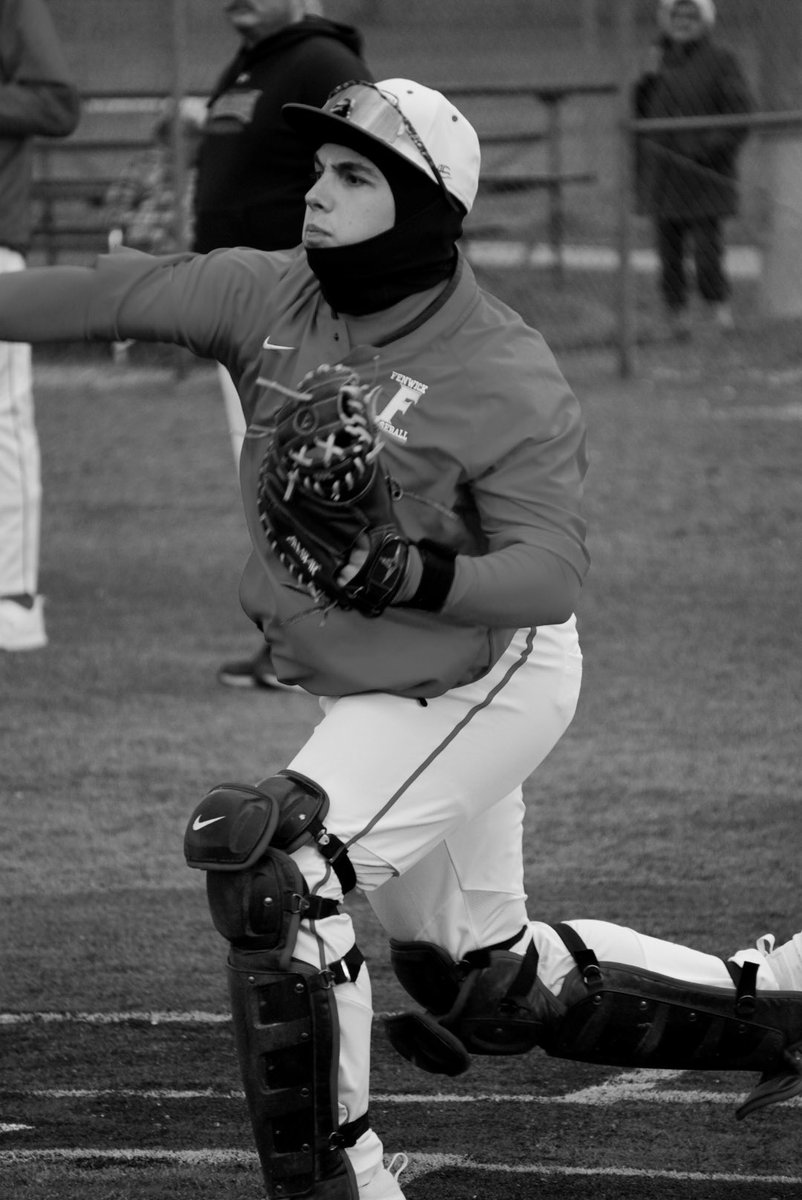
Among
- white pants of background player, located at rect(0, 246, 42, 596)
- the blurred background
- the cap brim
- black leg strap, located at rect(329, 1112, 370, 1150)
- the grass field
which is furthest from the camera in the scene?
the blurred background

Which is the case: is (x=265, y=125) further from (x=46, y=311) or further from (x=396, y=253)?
(x=396, y=253)

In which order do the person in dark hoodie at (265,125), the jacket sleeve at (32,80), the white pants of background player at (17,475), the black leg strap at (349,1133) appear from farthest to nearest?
the white pants of background player at (17,475) < the jacket sleeve at (32,80) < the person in dark hoodie at (265,125) < the black leg strap at (349,1133)

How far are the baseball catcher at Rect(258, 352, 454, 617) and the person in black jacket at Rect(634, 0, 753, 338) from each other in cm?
974

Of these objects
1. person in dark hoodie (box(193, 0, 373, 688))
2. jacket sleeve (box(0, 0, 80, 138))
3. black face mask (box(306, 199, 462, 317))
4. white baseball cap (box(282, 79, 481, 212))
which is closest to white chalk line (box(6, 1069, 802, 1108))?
black face mask (box(306, 199, 462, 317))

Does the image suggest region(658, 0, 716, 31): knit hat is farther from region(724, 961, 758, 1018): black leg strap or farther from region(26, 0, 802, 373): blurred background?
region(724, 961, 758, 1018): black leg strap

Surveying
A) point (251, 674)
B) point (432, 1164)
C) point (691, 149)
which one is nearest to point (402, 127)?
point (432, 1164)

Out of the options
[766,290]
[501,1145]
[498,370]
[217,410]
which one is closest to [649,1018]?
[501,1145]

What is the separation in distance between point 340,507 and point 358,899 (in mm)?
2277

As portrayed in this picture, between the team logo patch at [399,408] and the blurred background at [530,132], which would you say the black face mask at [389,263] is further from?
the blurred background at [530,132]

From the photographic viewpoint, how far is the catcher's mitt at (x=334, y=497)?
3.02m

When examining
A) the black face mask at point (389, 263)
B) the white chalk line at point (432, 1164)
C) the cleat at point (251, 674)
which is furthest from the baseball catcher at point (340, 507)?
the cleat at point (251, 674)

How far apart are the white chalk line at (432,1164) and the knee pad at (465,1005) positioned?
0.17 m

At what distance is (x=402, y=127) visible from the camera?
10.9ft

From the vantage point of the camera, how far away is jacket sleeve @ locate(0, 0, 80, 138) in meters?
6.97
